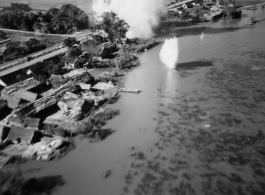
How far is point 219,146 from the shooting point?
729 inches

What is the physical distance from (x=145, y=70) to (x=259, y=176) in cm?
2490

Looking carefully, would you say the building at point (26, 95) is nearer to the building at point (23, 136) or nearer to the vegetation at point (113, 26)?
the building at point (23, 136)

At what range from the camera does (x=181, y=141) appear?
19562mm

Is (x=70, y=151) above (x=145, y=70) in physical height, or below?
below

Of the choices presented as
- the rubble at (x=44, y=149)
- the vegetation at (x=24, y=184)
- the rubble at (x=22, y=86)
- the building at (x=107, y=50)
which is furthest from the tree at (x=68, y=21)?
the vegetation at (x=24, y=184)

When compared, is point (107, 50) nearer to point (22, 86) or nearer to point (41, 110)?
point (22, 86)

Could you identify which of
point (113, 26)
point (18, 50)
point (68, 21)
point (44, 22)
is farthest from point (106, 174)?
point (44, 22)

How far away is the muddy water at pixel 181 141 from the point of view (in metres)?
15.7

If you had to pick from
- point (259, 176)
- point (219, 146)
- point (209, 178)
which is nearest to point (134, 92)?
point (219, 146)

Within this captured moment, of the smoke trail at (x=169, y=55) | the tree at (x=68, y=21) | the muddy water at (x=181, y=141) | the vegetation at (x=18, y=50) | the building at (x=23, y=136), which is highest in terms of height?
the tree at (x=68, y=21)

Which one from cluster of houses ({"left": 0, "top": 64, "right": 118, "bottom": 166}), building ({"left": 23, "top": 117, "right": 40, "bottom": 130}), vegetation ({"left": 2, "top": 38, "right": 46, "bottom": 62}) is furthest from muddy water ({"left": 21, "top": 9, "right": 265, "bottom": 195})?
vegetation ({"left": 2, "top": 38, "right": 46, "bottom": 62})

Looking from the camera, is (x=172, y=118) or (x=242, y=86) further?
(x=242, y=86)

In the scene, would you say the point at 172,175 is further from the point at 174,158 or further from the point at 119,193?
the point at 119,193

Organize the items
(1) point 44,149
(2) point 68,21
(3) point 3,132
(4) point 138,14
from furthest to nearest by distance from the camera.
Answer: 1. (2) point 68,21
2. (4) point 138,14
3. (3) point 3,132
4. (1) point 44,149
